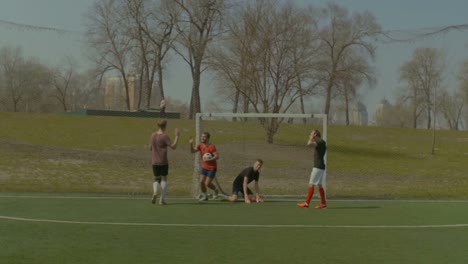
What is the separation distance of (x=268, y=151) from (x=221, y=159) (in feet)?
7.35

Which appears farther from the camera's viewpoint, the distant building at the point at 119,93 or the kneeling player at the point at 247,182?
the distant building at the point at 119,93

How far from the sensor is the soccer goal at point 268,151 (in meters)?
22.9

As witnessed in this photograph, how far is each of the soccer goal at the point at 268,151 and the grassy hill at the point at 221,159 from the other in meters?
0.05

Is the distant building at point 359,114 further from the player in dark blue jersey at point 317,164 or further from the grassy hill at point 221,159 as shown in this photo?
the player in dark blue jersey at point 317,164

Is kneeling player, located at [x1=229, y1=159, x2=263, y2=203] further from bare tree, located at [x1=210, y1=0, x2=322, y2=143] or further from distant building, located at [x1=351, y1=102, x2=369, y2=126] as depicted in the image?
distant building, located at [x1=351, y1=102, x2=369, y2=126]

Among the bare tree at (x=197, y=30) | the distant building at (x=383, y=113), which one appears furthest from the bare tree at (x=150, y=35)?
the distant building at (x=383, y=113)

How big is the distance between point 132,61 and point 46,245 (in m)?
53.5

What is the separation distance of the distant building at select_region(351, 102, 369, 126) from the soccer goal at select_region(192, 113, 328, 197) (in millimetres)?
36121

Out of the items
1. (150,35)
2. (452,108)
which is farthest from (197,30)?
(452,108)

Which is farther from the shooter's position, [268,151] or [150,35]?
[150,35]

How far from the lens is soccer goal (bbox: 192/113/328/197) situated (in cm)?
2285

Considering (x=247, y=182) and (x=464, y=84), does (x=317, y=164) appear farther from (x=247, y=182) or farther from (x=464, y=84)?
(x=464, y=84)

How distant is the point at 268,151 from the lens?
85.3 feet

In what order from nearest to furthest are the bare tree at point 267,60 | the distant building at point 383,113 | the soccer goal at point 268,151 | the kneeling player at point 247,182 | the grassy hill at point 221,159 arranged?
the kneeling player at point 247,182, the grassy hill at point 221,159, the soccer goal at point 268,151, the bare tree at point 267,60, the distant building at point 383,113
